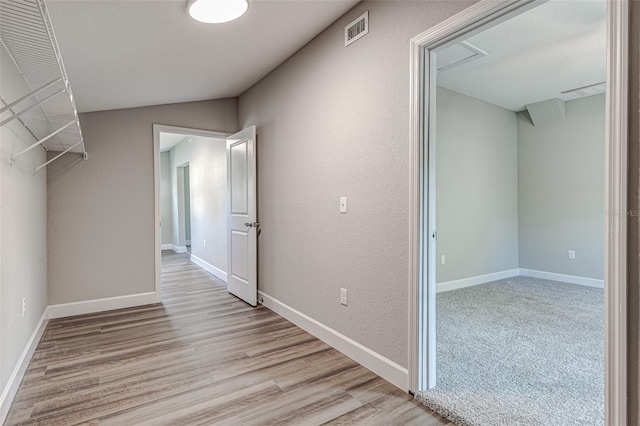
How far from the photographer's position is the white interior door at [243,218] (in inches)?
146

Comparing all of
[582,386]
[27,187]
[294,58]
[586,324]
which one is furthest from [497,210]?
[27,187]

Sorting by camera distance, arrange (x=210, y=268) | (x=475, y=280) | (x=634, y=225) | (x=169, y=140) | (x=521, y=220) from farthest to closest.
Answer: (x=169, y=140) < (x=210, y=268) < (x=521, y=220) < (x=475, y=280) < (x=634, y=225)

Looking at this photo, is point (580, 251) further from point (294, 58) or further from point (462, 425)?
point (294, 58)

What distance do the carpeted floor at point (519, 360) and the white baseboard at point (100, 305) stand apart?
3115 mm

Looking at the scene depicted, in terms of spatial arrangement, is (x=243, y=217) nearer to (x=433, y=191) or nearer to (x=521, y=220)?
(x=433, y=191)

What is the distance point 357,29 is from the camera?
238 cm

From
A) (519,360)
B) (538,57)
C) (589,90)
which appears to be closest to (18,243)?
(519,360)

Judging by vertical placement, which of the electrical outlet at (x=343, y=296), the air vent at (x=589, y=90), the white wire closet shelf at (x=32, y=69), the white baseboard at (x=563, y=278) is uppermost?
the air vent at (x=589, y=90)

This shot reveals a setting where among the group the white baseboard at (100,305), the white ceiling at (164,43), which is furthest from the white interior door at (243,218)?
the white baseboard at (100,305)

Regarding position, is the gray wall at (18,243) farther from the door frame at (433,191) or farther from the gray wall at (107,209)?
the door frame at (433,191)

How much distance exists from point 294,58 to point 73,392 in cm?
298

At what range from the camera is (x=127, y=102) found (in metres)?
3.50

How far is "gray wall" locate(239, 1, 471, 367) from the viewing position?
208cm

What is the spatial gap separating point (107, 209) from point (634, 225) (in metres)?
4.20
